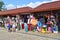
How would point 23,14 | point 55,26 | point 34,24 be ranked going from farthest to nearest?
point 23,14 < point 34,24 < point 55,26

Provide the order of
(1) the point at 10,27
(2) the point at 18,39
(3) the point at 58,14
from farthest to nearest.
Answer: (1) the point at 10,27, (3) the point at 58,14, (2) the point at 18,39

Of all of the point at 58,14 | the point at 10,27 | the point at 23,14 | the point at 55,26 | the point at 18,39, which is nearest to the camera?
the point at 18,39

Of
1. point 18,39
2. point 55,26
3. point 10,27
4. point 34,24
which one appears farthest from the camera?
point 10,27

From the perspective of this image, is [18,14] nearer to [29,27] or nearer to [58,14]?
[29,27]

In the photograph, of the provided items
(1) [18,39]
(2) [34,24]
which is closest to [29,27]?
(2) [34,24]

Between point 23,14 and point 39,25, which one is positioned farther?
point 23,14

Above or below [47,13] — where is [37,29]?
below

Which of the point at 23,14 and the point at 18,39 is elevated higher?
the point at 23,14

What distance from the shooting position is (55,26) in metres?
19.5

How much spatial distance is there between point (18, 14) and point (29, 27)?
196 inches

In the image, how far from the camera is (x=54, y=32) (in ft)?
64.3

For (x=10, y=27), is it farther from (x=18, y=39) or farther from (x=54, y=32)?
(x=18, y=39)

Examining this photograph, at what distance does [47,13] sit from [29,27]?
2.93 meters

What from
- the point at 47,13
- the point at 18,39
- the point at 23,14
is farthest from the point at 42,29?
the point at 23,14
